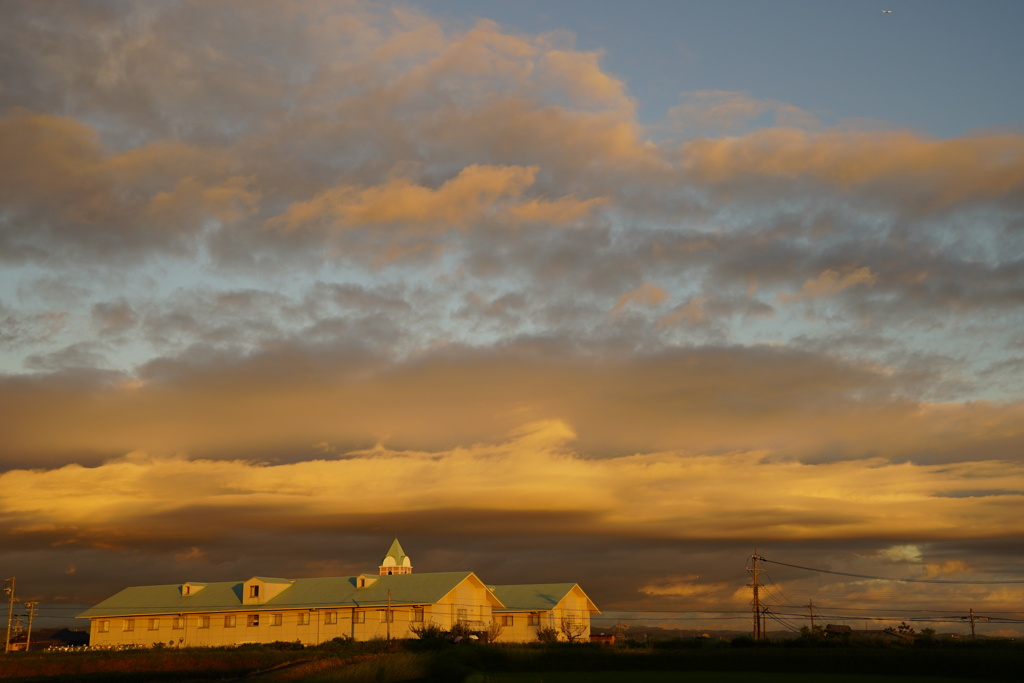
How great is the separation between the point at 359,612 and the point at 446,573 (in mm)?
8396

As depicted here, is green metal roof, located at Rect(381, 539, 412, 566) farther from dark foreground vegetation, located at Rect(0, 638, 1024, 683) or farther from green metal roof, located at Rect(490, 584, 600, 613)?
dark foreground vegetation, located at Rect(0, 638, 1024, 683)

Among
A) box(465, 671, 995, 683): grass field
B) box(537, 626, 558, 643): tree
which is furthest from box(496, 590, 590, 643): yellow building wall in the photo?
box(465, 671, 995, 683): grass field

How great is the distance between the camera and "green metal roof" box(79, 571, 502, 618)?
80375 millimetres

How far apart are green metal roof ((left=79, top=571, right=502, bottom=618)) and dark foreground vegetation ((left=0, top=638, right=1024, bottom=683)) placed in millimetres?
17669

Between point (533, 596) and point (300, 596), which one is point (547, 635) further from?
point (300, 596)

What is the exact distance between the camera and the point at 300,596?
279 feet

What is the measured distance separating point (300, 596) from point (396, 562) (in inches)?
684

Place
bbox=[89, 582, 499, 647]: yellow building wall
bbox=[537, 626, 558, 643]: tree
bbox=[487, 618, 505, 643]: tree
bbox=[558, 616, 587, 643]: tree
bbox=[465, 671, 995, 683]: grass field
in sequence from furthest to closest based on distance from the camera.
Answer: bbox=[558, 616, 587, 643]: tree
bbox=[537, 626, 558, 643]: tree
bbox=[89, 582, 499, 647]: yellow building wall
bbox=[487, 618, 505, 643]: tree
bbox=[465, 671, 995, 683]: grass field

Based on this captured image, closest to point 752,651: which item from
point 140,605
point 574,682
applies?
point 574,682

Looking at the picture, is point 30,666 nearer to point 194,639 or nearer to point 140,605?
point 194,639

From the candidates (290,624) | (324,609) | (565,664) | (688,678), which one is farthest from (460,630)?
(688,678)

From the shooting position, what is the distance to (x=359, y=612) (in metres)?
79.8

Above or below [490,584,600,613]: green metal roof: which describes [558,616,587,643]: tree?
below

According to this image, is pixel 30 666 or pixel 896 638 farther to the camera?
pixel 896 638
